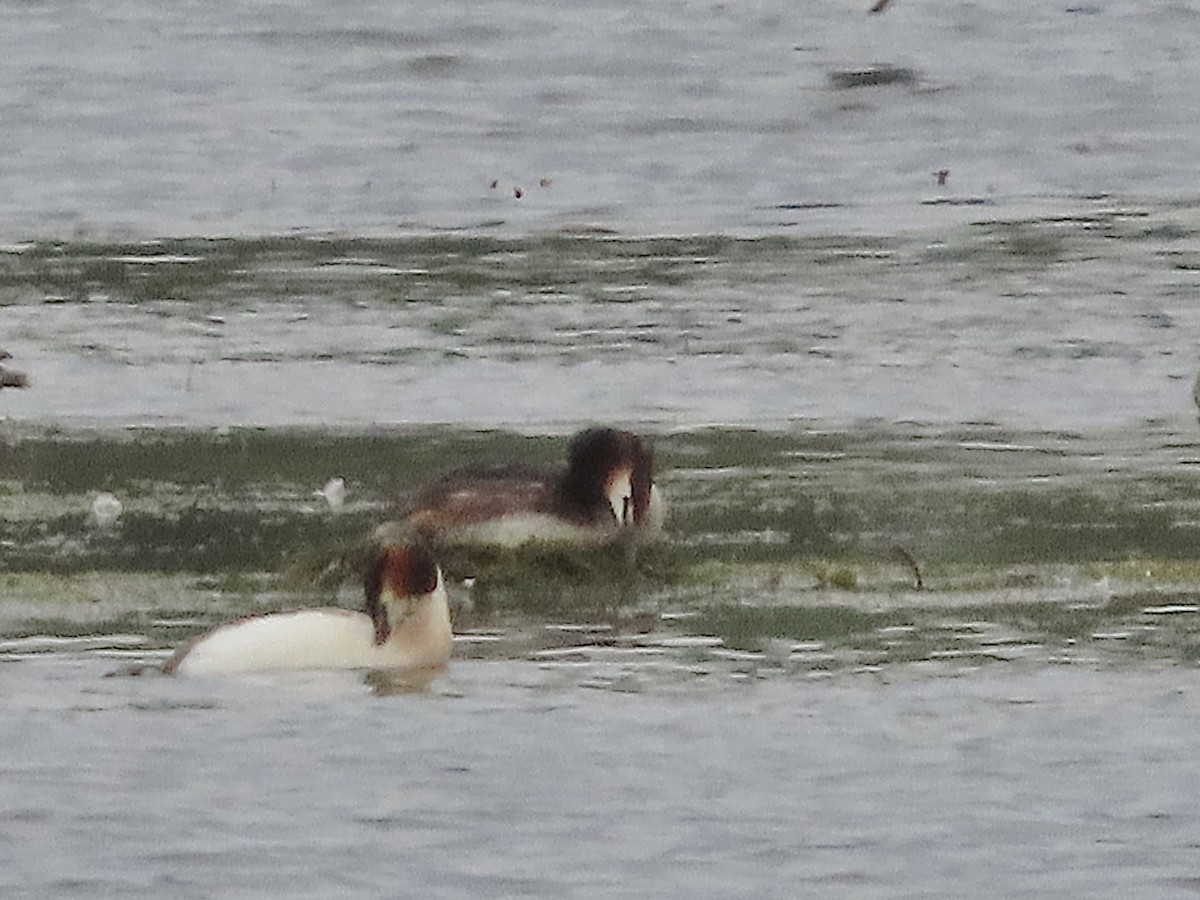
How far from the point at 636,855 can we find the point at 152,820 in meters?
1.04

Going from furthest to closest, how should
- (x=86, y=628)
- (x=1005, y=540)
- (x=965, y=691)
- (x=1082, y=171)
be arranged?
(x=1082, y=171) < (x=1005, y=540) < (x=86, y=628) < (x=965, y=691)

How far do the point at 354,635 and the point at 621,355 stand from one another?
15.9ft

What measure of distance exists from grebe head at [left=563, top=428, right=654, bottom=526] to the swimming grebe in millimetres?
1198

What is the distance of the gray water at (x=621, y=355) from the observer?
26.9ft

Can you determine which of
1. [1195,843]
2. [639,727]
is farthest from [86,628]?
[1195,843]

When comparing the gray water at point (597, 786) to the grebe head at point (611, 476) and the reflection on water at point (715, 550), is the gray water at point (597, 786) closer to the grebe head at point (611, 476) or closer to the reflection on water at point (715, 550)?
the reflection on water at point (715, 550)

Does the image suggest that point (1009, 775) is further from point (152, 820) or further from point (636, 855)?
point (152, 820)

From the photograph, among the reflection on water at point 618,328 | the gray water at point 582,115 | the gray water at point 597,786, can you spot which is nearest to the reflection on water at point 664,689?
the gray water at point 597,786

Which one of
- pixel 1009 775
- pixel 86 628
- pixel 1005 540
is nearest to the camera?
pixel 1009 775

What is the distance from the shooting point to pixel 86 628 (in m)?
10.1

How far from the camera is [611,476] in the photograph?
11.0 m

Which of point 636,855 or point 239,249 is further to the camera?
point 239,249

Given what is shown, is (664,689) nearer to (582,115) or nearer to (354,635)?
(354,635)

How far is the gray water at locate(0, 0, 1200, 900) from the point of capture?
820 cm
